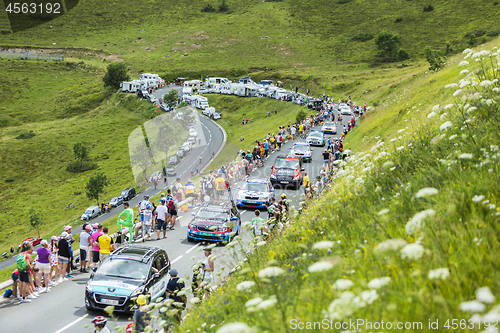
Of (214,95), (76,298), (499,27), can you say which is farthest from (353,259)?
(499,27)

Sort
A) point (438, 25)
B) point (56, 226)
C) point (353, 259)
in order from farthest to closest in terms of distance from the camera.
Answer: point (438, 25)
point (56, 226)
point (353, 259)

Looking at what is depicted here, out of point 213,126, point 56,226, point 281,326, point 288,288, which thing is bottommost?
point 56,226

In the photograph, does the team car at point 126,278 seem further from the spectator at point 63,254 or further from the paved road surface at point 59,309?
the spectator at point 63,254

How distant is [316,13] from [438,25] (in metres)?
58.9

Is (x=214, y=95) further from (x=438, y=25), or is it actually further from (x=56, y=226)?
(x=438, y=25)

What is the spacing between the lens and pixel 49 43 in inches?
6806

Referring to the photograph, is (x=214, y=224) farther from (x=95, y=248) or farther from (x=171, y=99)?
(x=171, y=99)

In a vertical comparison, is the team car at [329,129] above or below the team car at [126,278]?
below

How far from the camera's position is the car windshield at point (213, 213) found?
56.1 ft

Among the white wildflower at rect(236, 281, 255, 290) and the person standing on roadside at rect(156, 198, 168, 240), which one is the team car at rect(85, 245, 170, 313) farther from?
the white wildflower at rect(236, 281, 255, 290)

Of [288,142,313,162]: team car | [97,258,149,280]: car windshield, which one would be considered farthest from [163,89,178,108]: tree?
[97,258,149,280]: car windshield

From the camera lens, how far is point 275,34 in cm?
16500

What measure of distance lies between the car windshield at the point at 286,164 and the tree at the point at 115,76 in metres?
110

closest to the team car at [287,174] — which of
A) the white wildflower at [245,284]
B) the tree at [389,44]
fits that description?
the white wildflower at [245,284]
